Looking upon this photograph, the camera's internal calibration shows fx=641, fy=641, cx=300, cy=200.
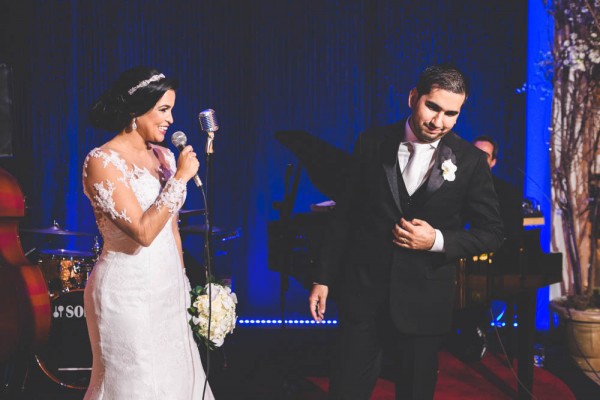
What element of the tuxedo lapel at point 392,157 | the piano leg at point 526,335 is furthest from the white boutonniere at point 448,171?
the piano leg at point 526,335

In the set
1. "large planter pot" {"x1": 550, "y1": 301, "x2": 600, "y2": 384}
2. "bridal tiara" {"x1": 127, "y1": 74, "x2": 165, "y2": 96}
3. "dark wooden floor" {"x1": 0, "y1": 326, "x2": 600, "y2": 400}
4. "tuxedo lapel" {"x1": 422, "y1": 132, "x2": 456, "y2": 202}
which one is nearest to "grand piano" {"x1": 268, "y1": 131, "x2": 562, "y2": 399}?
"dark wooden floor" {"x1": 0, "y1": 326, "x2": 600, "y2": 400}

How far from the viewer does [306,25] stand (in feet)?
22.1

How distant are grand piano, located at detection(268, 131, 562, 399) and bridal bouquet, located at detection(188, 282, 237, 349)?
1.12 meters

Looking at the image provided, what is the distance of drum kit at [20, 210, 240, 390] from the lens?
14.8ft

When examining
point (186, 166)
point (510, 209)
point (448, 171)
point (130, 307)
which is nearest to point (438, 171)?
point (448, 171)

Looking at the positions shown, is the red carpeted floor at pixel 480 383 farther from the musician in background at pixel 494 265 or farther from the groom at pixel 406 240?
the groom at pixel 406 240

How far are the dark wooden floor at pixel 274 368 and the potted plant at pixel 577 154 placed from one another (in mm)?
466

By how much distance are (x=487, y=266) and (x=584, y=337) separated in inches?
84.5

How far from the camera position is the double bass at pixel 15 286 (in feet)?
12.1

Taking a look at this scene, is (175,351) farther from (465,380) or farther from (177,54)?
(177,54)

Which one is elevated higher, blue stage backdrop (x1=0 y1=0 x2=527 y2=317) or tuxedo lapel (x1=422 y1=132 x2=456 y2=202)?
blue stage backdrop (x1=0 y1=0 x2=527 y2=317)

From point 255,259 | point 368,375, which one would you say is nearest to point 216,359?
point 255,259

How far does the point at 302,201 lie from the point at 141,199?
4.42m

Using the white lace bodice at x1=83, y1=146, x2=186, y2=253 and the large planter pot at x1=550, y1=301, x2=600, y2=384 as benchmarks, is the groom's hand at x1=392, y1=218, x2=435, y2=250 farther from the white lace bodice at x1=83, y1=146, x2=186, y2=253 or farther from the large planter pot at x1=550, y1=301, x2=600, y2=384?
the large planter pot at x1=550, y1=301, x2=600, y2=384
